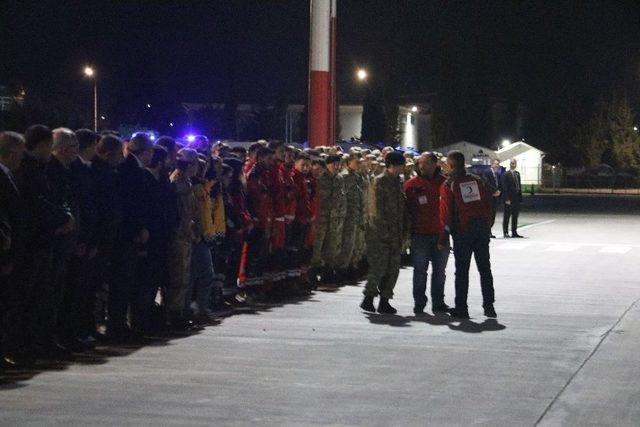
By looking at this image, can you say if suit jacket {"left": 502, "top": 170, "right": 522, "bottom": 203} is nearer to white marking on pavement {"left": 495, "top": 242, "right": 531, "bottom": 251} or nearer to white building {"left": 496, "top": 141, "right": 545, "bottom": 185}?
white marking on pavement {"left": 495, "top": 242, "right": 531, "bottom": 251}

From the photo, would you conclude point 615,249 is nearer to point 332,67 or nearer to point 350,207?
point 332,67

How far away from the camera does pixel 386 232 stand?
618 inches

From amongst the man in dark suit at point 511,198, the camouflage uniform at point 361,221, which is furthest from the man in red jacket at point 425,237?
the man in dark suit at point 511,198

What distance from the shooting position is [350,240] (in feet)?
64.0

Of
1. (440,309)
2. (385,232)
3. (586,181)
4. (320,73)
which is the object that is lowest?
(440,309)

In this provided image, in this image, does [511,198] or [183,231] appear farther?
[511,198]

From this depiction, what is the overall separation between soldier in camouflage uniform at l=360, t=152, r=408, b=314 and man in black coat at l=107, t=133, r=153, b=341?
3.68 metres

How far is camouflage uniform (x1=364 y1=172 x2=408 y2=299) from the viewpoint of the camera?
616 inches

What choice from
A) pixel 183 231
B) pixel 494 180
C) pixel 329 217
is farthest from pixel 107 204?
pixel 494 180

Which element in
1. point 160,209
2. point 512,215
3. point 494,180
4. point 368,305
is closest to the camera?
point 160,209

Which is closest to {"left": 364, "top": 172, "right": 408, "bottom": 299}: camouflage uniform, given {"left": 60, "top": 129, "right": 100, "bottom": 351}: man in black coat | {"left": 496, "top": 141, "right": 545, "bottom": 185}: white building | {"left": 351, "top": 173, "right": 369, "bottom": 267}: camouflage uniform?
{"left": 351, "top": 173, "right": 369, "bottom": 267}: camouflage uniform

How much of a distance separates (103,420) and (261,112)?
8675cm

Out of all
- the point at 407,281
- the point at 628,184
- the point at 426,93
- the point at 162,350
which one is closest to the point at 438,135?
the point at 426,93

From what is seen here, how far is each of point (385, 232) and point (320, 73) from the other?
36.2ft
